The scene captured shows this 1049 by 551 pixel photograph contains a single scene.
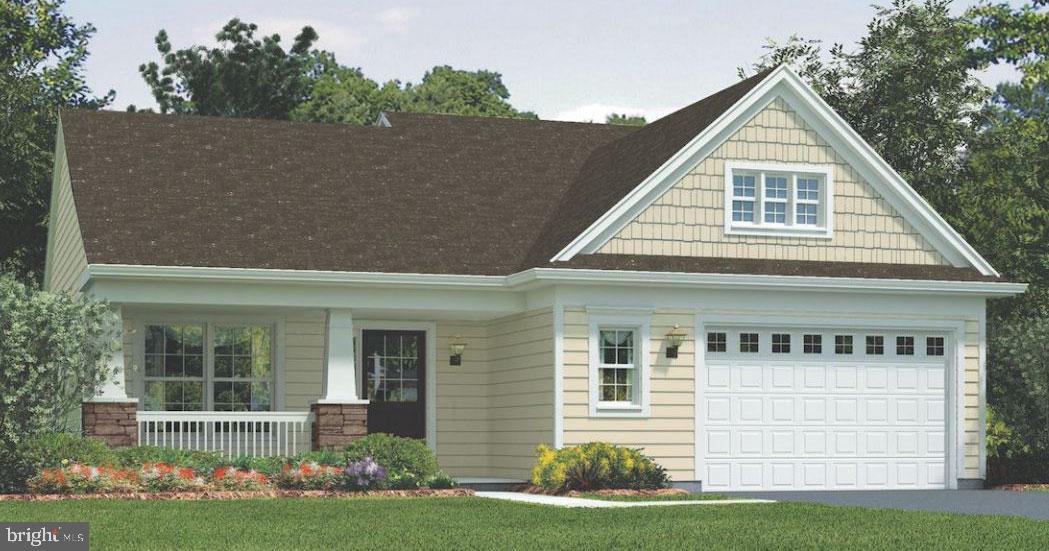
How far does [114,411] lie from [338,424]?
3467 millimetres

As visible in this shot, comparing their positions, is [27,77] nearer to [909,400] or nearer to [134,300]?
[134,300]

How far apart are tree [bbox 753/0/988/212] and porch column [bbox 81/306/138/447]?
1843 centimetres

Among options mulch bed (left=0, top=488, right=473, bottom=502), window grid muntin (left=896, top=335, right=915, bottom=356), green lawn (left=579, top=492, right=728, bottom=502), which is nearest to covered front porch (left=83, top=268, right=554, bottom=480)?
mulch bed (left=0, top=488, right=473, bottom=502)

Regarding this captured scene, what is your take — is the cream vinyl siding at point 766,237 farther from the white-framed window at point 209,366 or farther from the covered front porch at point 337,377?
the white-framed window at point 209,366

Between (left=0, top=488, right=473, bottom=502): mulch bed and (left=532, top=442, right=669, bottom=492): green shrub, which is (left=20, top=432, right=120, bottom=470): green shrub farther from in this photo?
(left=532, top=442, right=669, bottom=492): green shrub

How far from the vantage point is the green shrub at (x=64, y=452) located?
74.2ft

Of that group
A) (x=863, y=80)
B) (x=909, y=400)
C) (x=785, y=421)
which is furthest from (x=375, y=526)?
(x=863, y=80)

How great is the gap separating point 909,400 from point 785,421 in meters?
2.33

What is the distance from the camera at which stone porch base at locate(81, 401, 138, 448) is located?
24.8m

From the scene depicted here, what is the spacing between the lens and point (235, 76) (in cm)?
5134

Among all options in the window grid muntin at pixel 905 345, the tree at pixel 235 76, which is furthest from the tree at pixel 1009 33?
the tree at pixel 235 76

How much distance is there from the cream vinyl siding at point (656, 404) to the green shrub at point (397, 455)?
236cm

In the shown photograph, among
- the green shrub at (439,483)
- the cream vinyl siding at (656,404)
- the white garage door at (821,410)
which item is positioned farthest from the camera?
the white garage door at (821,410)

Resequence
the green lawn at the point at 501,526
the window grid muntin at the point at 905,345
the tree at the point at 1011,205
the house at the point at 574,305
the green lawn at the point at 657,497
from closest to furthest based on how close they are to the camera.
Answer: the green lawn at the point at 501,526 < the green lawn at the point at 657,497 < the house at the point at 574,305 < the window grid muntin at the point at 905,345 < the tree at the point at 1011,205
